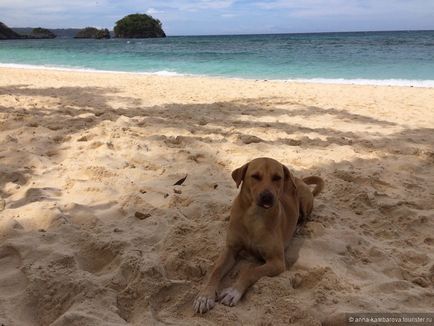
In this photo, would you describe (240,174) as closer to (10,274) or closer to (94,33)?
(10,274)

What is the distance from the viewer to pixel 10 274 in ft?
9.41

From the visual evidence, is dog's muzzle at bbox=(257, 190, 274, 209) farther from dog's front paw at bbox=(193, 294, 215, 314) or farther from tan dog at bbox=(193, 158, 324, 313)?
dog's front paw at bbox=(193, 294, 215, 314)

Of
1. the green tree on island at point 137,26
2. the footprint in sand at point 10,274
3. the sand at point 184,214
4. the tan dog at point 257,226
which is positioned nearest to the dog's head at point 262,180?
the tan dog at point 257,226

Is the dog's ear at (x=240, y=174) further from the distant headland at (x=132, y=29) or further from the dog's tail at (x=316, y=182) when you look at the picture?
the distant headland at (x=132, y=29)

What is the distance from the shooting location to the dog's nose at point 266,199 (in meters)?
2.97

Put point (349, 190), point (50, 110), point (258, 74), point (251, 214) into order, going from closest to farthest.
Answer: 1. point (251, 214)
2. point (349, 190)
3. point (50, 110)
4. point (258, 74)

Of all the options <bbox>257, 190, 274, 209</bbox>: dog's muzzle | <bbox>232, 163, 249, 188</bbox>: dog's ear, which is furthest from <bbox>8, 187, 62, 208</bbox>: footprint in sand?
<bbox>257, 190, 274, 209</bbox>: dog's muzzle

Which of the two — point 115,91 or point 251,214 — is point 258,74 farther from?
point 251,214

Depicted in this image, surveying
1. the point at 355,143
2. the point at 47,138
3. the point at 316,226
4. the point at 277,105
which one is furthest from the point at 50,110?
the point at 316,226

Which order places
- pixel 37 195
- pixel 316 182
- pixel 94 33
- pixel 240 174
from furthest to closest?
1. pixel 94 33
2. pixel 316 182
3. pixel 37 195
4. pixel 240 174

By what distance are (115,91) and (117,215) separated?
8.04 metres

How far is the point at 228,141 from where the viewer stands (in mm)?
6168

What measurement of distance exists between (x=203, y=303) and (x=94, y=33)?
94458mm

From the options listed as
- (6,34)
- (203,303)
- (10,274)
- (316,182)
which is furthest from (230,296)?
(6,34)
